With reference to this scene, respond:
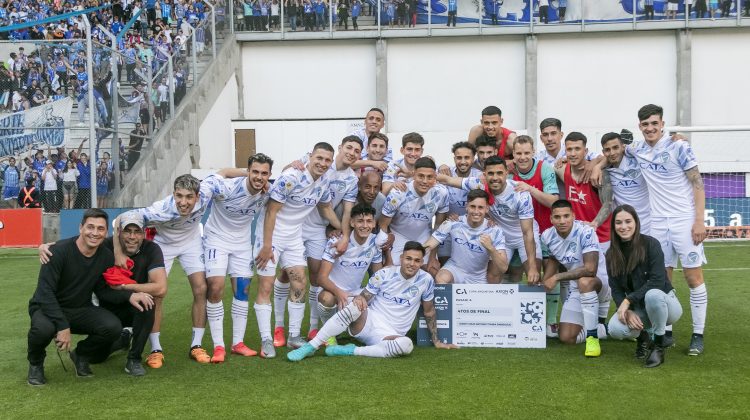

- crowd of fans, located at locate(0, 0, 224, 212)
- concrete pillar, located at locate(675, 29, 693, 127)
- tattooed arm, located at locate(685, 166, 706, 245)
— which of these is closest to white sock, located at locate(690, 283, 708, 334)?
tattooed arm, located at locate(685, 166, 706, 245)

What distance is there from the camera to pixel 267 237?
7238mm

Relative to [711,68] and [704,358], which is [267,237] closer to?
[704,358]

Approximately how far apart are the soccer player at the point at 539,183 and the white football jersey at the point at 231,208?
237cm

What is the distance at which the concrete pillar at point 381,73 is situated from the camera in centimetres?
2728

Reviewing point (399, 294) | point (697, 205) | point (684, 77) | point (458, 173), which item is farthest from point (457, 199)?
point (684, 77)

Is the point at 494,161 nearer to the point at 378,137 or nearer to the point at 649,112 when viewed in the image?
the point at 649,112

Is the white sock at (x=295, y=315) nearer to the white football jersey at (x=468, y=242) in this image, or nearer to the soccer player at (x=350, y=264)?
the soccer player at (x=350, y=264)

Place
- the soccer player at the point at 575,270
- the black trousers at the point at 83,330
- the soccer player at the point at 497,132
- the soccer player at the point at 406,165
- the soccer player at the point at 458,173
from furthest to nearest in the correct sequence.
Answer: the soccer player at the point at 497,132, the soccer player at the point at 406,165, the soccer player at the point at 458,173, the soccer player at the point at 575,270, the black trousers at the point at 83,330

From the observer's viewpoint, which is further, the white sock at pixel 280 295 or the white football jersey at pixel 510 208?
the white sock at pixel 280 295

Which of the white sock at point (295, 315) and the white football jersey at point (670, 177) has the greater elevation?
the white football jersey at point (670, 177)

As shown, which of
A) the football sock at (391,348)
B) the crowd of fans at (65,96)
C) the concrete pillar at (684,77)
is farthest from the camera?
the concrete pillar at (684,77)

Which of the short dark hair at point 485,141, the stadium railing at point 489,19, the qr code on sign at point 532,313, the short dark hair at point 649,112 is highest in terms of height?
the stadium railing at point 489,19

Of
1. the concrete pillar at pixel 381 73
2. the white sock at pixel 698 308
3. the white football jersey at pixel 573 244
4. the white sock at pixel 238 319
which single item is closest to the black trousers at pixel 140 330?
the white sock at pixel 238 319

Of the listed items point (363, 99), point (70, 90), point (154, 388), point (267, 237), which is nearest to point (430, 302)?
point (267, 237)
